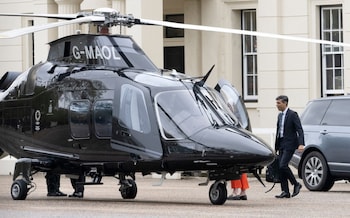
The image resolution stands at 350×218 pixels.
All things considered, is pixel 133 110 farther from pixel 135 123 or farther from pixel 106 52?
pixel 106 52

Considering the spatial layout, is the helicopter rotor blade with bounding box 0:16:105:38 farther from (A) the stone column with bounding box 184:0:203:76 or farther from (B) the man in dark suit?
(A) the stone column with bounding box 184:0:203:76

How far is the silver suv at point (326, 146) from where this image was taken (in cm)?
2688

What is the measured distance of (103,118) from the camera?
2359cm

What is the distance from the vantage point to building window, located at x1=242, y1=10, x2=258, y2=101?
3712cm

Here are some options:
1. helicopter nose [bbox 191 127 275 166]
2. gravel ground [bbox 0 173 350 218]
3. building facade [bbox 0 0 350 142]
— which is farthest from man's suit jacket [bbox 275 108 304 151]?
building facade [bbox 0 0 350 142]

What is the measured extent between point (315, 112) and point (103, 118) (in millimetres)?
6068

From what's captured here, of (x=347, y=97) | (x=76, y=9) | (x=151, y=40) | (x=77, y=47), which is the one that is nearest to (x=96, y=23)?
(x=77, y=47)

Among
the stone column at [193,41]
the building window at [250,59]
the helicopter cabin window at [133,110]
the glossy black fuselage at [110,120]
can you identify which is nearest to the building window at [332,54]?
the building window at [250,59]

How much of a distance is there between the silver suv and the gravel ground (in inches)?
14.1

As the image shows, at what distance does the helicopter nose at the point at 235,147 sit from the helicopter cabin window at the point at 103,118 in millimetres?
2016

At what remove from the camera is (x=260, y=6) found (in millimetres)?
35812

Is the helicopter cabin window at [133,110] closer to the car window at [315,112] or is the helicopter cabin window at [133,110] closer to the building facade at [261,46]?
the car window at [315,112]

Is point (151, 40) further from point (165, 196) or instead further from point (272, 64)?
point (165, 196)

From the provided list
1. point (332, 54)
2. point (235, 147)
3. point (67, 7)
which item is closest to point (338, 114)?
point (235, 147)
